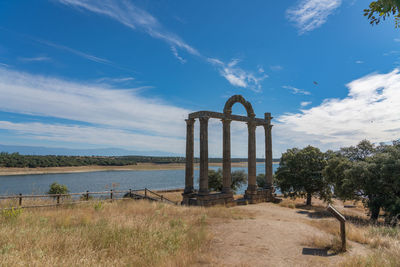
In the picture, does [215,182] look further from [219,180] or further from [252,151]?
[252,151]

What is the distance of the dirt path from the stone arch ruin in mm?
7846

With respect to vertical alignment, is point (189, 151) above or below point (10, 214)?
above

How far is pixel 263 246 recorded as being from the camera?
24.3ft

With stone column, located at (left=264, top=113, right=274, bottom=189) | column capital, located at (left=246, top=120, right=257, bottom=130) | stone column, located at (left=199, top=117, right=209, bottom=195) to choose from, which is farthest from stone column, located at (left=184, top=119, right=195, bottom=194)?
stone column, located at (left=264, top=113, right=274, bottom=189)

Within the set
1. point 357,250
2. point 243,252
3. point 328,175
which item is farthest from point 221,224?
point 328,175

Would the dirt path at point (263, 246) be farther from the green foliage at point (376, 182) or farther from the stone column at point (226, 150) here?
the stone column at point (226, 150)

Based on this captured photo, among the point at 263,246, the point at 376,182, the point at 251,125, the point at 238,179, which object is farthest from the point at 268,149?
the point at 238,179

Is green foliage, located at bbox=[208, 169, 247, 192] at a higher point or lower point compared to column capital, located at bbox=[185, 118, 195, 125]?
lower

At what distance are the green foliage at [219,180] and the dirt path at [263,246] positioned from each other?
2581 centimetres

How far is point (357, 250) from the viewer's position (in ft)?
22.9

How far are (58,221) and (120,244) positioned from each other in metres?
4.24

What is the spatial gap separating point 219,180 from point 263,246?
29.0 metres

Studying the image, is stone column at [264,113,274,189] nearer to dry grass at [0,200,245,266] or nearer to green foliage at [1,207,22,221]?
dry grass at [0,200,245,266]

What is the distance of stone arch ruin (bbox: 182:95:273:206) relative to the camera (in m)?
18.2
